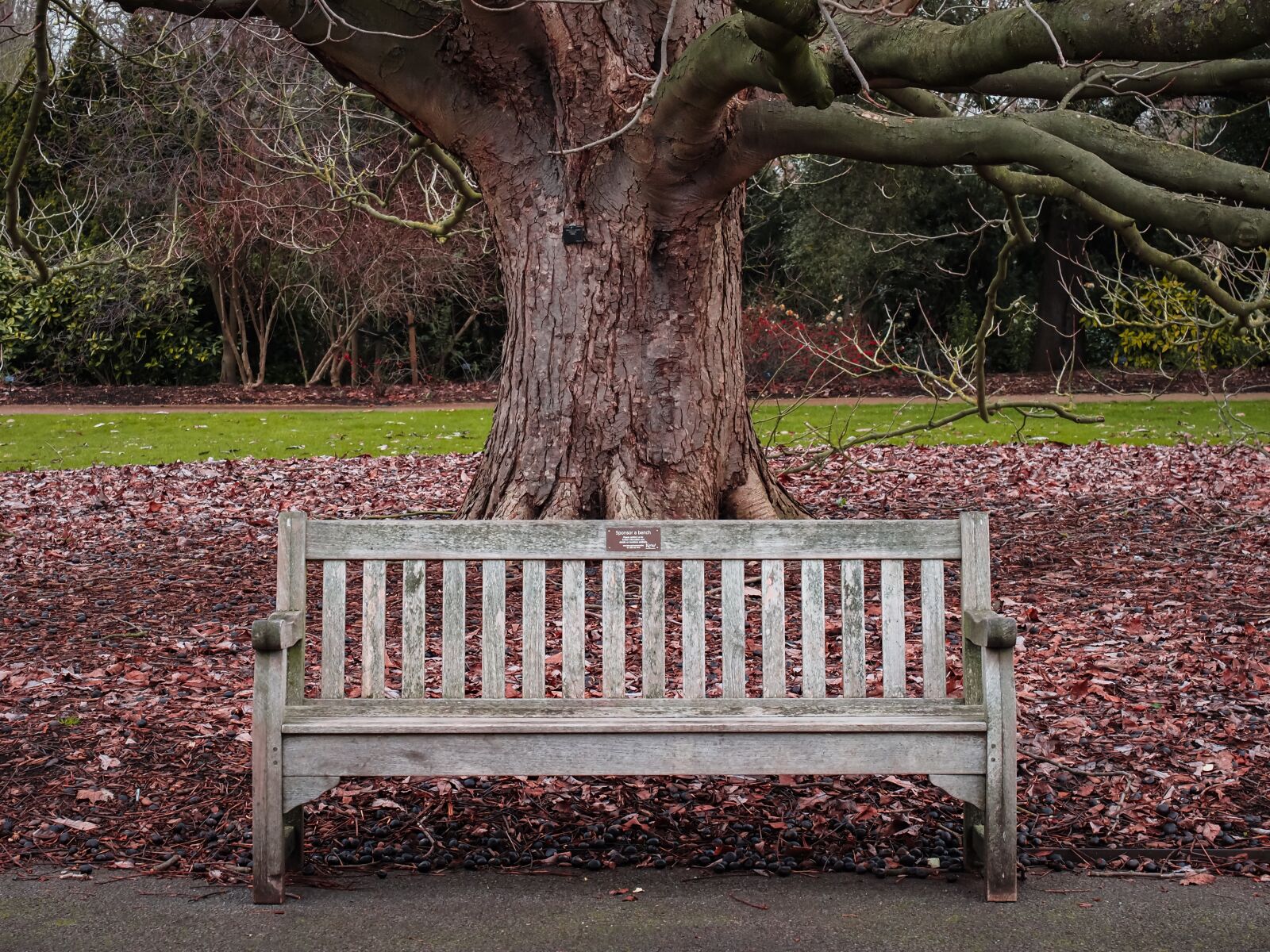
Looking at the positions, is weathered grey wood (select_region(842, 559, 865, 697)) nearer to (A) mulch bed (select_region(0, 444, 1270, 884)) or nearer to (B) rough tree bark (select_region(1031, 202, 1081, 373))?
(A) mulch bed (select_region(0, 444, 1270, 884))

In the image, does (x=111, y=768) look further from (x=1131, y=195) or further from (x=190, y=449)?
(x=190, y=449)

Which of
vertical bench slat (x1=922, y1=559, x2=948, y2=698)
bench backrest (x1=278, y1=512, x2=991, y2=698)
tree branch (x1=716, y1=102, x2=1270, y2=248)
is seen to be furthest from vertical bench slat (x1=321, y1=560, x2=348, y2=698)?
tree branch (x1=716, y1=102, x2=1270, y2=248)

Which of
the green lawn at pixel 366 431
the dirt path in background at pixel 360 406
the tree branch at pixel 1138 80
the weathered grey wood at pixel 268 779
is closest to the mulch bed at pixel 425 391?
the dirt path in background at pixel 360 406

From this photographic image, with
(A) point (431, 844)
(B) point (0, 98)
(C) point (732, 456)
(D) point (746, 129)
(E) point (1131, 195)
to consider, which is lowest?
(A) point (431, 844)

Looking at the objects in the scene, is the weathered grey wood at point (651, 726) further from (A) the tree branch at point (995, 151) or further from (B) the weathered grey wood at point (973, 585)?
(A) the tree branch at point (995, 151)

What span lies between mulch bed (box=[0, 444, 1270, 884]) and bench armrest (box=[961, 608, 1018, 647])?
696 mm

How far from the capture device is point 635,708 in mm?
3709

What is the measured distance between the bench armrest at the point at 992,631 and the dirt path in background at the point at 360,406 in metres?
15.2

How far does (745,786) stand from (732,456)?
9.84 ft

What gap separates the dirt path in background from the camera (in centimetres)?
1930

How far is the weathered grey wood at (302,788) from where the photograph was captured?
3.43m

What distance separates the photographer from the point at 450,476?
455 inches

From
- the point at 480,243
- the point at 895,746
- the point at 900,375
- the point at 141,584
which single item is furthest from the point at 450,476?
the point at 900,375

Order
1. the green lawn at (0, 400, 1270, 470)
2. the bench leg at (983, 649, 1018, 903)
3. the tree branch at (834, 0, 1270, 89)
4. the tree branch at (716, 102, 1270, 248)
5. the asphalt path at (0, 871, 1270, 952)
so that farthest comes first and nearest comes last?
the green lawn at (0, 400, 1270, 470) → the tree branch at (716, 102, 1270, 248) → the tree branch at (834, 0, 1270, 89) → the bench leg at (983, 649, 1018, 903) → the asphalt path at (0, 871, 1270, 952)
